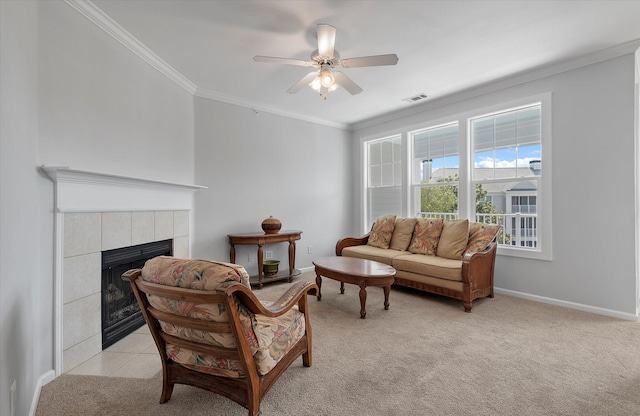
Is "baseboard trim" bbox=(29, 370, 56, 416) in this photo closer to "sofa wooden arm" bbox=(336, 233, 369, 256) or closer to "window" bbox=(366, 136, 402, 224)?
"sofa wooden arm" bbox=(336, 233, 369, 256)

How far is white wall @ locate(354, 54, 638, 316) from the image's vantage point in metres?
2.95

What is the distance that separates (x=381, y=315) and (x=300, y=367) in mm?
1270

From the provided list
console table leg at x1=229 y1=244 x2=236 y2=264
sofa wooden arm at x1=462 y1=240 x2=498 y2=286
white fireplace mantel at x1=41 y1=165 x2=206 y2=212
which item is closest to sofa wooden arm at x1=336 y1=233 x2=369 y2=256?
console table leg at x1=229 y1=244 x2=236 y2=264

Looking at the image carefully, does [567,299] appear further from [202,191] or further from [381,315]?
[202,191]

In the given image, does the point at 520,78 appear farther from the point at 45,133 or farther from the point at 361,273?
the point at 45,133

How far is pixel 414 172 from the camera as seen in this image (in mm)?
5047

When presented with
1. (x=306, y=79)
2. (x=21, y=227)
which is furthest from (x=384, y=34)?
(x=21, y=227)

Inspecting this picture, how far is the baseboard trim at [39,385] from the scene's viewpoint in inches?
66.7

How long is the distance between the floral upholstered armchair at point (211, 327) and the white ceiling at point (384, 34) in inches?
81.0

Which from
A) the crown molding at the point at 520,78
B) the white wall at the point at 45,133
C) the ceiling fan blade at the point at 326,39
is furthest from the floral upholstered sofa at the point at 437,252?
the white wall at the point at 45,133

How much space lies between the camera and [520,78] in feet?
11.9

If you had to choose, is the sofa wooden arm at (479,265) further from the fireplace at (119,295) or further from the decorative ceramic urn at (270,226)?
the fireplace at (119,295)

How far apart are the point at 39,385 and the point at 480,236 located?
4243 mm

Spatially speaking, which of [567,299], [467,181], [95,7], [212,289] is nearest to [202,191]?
[95,7]
